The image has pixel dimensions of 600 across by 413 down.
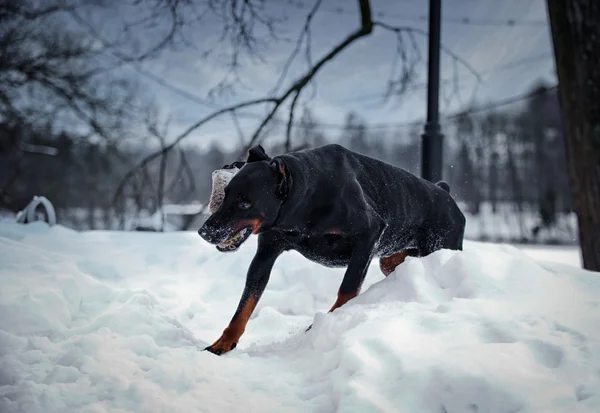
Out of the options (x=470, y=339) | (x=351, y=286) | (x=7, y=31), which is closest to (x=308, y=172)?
(x=351, y=286)

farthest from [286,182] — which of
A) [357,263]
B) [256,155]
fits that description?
[357,263]

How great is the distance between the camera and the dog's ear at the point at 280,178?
2607 millimetres

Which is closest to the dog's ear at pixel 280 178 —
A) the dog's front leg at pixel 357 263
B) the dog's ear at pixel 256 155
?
the dog's ear at pixel 256 155

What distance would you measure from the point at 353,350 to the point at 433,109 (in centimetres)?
393

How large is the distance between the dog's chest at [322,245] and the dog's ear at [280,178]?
0.32 meters

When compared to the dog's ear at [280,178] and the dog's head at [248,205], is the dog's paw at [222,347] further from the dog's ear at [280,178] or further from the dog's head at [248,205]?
the dog's ear at [280,178]

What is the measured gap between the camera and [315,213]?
9.20 ft

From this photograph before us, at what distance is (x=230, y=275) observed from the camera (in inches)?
197

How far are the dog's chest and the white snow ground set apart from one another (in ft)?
1.08

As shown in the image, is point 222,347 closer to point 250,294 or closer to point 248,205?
point 250,294

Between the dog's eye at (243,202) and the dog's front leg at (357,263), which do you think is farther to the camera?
the dog's front leg at (357,263)

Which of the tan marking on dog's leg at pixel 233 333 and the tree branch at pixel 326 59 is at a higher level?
the tree branch at pixel 326 59

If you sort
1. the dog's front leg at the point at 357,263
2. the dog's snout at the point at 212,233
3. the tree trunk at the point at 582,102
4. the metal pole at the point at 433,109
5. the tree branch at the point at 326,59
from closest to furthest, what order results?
the dog's snout at the point at 212,233 → the dog's front leg at the point at 357,263 → the tree trunk at the point at 582,102 → the metal pole at the point at 433,109 → the tree branch at the point at 326,59

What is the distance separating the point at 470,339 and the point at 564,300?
0.79 m
